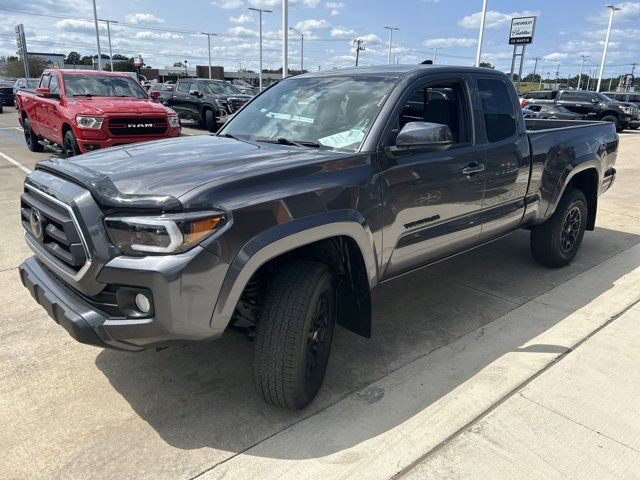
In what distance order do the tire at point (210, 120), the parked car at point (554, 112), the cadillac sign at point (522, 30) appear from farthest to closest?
1. the cadillac sign at point (522, 30)
2. the parked car at point (554, 112)
3. the tire at point (210, 120)

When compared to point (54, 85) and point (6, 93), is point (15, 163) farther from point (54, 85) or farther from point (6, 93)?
point (6, 93)

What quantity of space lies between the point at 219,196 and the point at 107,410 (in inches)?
56.2

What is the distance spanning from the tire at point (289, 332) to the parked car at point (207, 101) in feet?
45.2

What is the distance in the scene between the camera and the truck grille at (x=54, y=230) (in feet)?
7.64

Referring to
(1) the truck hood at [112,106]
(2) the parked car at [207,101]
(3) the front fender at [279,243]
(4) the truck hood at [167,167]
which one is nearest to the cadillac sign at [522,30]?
(2) the parked car at [207,101]

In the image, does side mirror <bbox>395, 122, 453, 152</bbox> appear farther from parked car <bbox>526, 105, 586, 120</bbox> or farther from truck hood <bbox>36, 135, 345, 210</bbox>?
parked car <bbox>526, 105, 586, 120</bbox>

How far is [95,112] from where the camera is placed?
838 centimetres

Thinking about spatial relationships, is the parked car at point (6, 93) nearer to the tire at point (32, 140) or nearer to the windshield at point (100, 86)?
the tire at point (32, 140)

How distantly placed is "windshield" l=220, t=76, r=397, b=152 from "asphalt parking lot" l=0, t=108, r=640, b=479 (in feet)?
4.72

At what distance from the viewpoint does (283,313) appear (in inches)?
98.9

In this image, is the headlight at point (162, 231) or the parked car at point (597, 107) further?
the parked car at point (597, 107)

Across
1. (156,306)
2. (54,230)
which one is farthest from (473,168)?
(54,230)

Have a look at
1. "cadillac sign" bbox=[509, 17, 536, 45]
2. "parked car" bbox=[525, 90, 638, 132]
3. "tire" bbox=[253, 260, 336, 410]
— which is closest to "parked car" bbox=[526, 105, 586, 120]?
"parked car" bbox=[525, 90, 638, 132]

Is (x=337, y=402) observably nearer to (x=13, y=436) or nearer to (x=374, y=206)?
(x=374, y=206)
